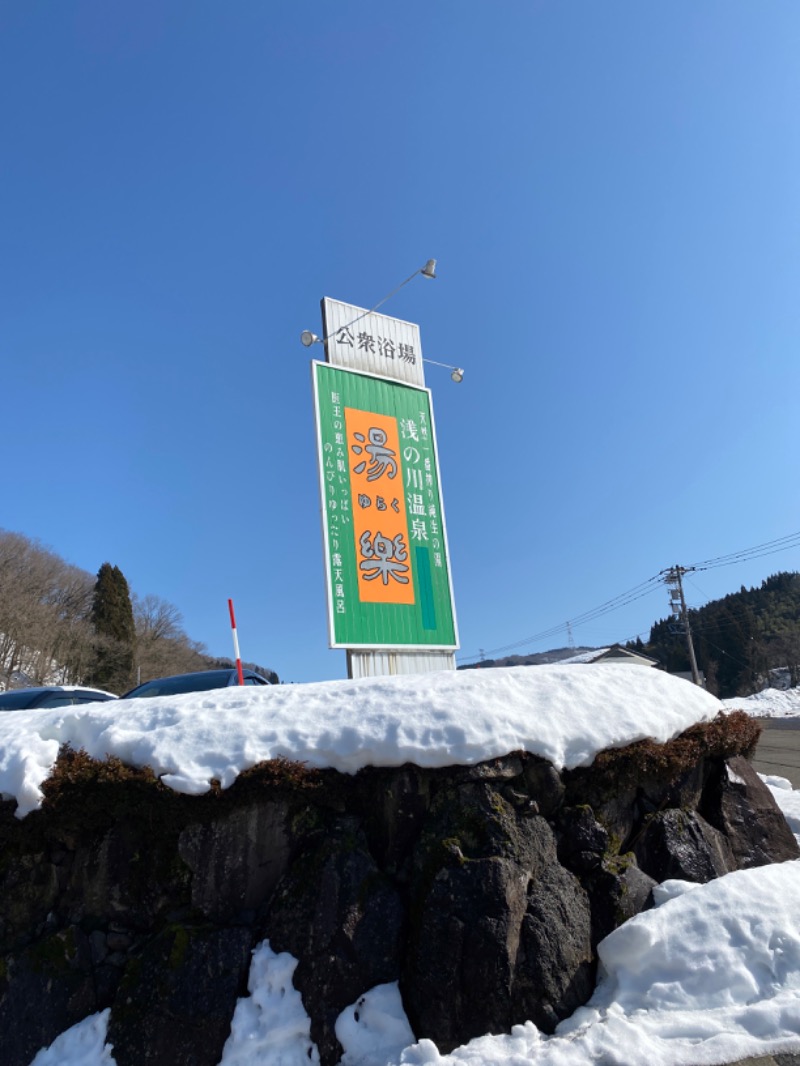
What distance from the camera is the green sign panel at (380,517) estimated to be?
7.75 meters

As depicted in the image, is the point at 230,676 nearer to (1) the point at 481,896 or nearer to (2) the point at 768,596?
(1) the point at 481,896

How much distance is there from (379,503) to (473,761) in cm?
495

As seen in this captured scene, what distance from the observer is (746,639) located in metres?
49.9

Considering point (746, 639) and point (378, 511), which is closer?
point (378, 511)

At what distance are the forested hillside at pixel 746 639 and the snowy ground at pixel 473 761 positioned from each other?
4511 cm

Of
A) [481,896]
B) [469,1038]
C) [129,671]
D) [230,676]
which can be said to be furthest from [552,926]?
[129,671]

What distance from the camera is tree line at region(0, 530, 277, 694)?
32688mm

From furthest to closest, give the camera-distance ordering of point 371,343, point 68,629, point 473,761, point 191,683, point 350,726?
point 68,629, point 371,343, point 191,683, point 350,726, point 473,761

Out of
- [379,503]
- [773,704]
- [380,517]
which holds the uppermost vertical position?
[379,503]

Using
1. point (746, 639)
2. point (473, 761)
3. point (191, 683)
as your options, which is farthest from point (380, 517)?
point (746, 639)

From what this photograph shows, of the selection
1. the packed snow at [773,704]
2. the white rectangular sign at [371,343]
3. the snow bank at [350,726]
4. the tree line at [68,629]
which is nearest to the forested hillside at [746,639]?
the packed snow at [773,704]

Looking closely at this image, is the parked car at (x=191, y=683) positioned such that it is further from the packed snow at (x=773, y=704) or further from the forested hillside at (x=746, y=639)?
the forested hillside at (x=746, y=639)

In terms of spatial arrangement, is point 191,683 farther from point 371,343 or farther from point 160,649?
point 160,649

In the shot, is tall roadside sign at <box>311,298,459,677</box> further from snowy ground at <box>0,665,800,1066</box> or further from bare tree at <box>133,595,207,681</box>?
bare tree at <box>133,595,207,681</box>
